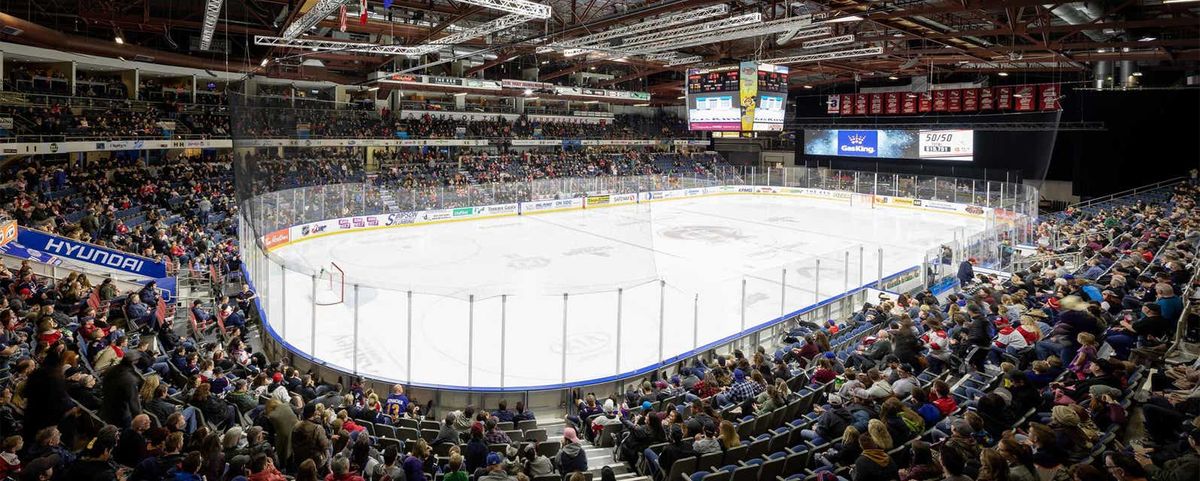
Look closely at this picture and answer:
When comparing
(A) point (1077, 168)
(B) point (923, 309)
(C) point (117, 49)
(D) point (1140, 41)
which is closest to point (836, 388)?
(B) point (923, 309)

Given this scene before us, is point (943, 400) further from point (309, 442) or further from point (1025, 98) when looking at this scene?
point (1025, 98)

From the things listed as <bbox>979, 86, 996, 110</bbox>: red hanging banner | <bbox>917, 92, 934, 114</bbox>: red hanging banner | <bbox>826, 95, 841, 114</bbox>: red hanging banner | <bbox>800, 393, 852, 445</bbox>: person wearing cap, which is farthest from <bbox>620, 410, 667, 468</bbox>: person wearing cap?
<bbox>826, 95, 841, 114</bbox>: red hanging banner

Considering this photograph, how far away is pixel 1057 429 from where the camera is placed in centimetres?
526

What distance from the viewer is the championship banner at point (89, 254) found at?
13242 mm

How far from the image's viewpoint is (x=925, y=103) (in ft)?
130

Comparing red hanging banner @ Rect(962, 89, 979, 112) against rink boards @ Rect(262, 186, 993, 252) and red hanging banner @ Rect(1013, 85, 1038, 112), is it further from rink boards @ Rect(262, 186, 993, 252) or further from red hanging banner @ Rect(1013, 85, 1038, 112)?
rink boards @ Rect(262, 186, 993, 252)

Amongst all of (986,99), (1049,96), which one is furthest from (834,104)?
(1049,96)

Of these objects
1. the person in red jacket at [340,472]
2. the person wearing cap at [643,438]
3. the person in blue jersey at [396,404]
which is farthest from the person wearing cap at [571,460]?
the person in blue jersey at [396,404]

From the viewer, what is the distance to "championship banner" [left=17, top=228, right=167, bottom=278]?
13242 millimetres

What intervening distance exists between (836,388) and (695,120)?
1601 centimetres

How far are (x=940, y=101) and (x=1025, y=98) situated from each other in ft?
14.9

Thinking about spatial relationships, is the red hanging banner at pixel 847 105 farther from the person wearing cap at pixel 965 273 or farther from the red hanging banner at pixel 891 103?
the person wearing cap at pixel 965 273

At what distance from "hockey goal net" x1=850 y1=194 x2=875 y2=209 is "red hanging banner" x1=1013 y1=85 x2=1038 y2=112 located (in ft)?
29.1

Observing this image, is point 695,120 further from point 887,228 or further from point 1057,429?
point 1057,429
